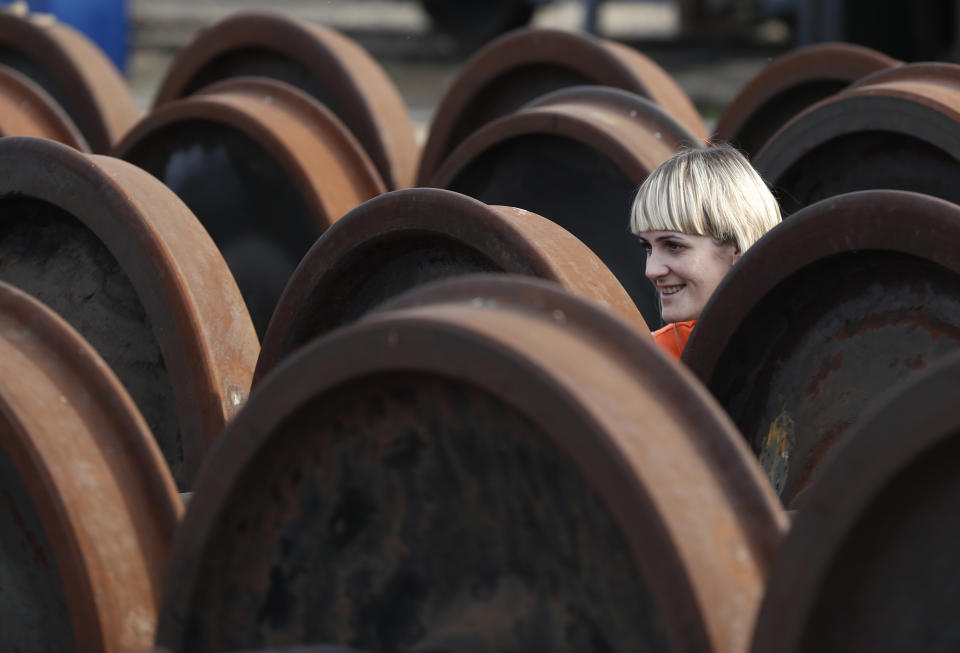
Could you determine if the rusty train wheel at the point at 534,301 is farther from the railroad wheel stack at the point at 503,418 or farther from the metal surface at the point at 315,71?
the metal surface at the point at 315,71

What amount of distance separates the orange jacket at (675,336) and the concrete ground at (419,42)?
8.02 meters

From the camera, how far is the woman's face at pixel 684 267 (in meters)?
2.96

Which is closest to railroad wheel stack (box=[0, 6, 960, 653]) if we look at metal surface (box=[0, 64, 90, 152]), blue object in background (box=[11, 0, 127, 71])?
metal surface (box=[0, 64, 90, 152])

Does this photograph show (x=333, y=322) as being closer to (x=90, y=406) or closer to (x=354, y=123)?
(x=90, y=406)

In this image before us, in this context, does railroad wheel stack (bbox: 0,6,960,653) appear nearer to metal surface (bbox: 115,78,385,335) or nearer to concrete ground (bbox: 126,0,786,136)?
metal surface (bbox: 115,78,385,335)

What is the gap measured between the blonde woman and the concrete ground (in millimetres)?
8031

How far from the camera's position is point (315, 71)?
18.4 feet

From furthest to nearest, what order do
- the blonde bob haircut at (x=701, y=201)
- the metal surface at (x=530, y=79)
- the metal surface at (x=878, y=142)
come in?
the metal surface at (x=530, y=79) → the metal surface at (x=878, y=142) → the blonde bob haircut at (x=701, y=201)

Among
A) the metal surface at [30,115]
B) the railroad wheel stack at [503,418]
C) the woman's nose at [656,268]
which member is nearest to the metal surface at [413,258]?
the railroad wheel stack at [503,418]

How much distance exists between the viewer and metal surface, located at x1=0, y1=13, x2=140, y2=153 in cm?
614

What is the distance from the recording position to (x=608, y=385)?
1.55m

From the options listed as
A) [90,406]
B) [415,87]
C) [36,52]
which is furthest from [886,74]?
[415,87]

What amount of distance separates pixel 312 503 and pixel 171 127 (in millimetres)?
2998

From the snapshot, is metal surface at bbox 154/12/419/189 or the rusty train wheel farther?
metal surface at bbox 154/12/419/189
